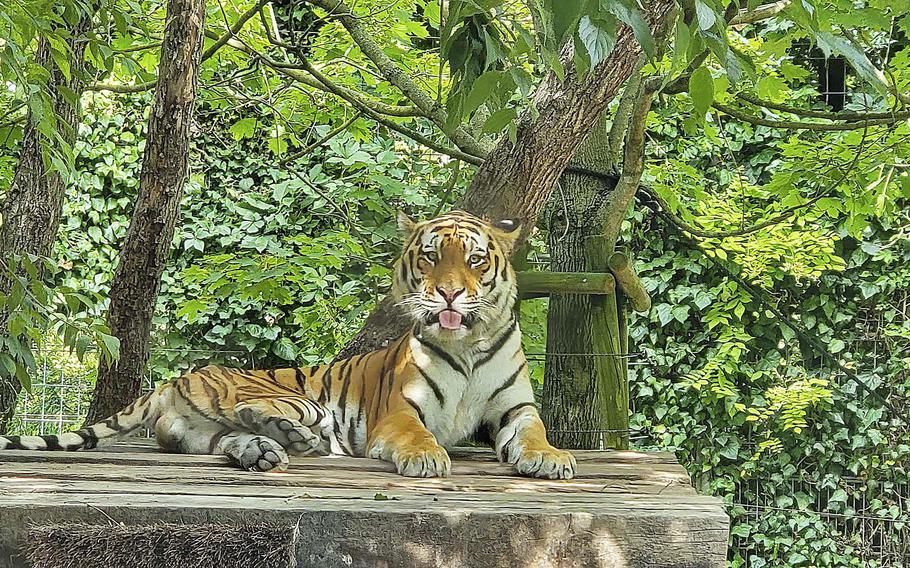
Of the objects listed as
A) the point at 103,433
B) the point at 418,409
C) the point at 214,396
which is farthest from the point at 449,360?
the point at 103,433

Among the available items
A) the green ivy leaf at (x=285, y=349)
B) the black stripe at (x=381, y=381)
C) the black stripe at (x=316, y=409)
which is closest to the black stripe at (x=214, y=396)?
the black stripe at (x=316, y=409)

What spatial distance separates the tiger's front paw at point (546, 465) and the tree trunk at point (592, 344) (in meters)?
0.71

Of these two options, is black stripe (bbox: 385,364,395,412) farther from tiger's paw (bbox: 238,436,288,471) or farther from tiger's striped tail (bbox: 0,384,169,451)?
tiger's striped tail (bbox: 0,384,169,451)

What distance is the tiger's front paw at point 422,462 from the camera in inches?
99.2

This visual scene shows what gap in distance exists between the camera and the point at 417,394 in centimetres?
292

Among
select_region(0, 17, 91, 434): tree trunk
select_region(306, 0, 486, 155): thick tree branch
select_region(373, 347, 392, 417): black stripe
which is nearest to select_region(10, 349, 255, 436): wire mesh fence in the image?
select_region(0, 17, 91, 434): tree trunk

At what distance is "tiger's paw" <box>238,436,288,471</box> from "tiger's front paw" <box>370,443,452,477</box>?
0.96 feet

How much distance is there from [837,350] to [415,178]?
8.38ft

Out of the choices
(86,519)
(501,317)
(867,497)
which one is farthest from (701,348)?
(86,519)

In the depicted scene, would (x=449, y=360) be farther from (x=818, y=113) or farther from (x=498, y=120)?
(x=818, y=113)

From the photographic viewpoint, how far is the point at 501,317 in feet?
9.76

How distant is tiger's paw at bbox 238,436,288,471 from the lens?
260cm

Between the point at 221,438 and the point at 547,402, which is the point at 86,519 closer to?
the point at 221,438

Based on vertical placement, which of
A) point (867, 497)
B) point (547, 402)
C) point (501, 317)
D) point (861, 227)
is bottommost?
point (867, 497)
